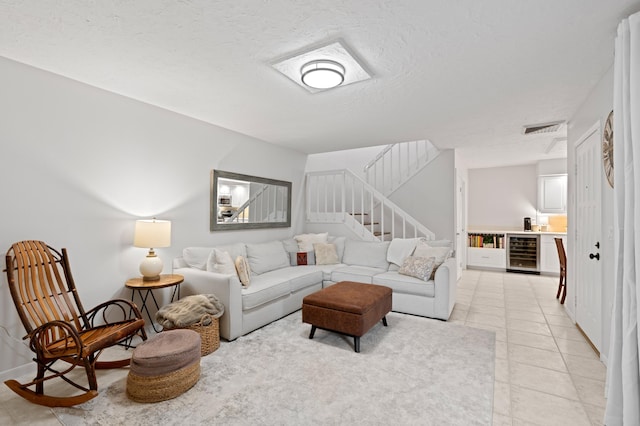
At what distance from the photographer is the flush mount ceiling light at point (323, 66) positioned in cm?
215

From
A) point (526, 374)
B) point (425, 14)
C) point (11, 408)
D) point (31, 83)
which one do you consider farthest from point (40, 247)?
point (526, 374)

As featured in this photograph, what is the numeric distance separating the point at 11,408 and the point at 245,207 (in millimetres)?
2972

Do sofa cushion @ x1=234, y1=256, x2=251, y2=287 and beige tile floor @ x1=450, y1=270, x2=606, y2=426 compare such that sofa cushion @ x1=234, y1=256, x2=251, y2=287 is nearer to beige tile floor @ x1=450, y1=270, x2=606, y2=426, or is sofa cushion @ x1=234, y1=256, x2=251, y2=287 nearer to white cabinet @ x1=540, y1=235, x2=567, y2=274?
beige tile floor @ x1=450, y1=270, x2=606, y2=426

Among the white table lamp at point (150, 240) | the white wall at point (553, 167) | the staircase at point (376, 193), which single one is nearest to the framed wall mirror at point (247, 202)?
the staircase at point (376, 193)

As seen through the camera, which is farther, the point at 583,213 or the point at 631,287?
the point at 583,213

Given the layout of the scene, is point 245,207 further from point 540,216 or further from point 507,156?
point 540,216

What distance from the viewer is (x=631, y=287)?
1735 mm

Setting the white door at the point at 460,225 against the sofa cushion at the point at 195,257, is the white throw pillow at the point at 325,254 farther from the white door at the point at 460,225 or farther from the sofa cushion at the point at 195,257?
the white door at the point at 460,225

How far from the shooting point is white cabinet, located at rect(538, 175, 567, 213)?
6.28m

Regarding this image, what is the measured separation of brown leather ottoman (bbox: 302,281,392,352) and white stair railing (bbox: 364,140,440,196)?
122 inches

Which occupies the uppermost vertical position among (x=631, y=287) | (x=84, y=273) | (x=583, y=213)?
(x=583, y=213)

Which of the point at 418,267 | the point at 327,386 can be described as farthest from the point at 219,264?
the point at 418,267

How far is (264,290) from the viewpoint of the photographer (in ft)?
10.9

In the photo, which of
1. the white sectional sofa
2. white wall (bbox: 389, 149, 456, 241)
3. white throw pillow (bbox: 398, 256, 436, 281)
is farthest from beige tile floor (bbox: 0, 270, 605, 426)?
white wall (bbox: 389, 149, 456, 241)
